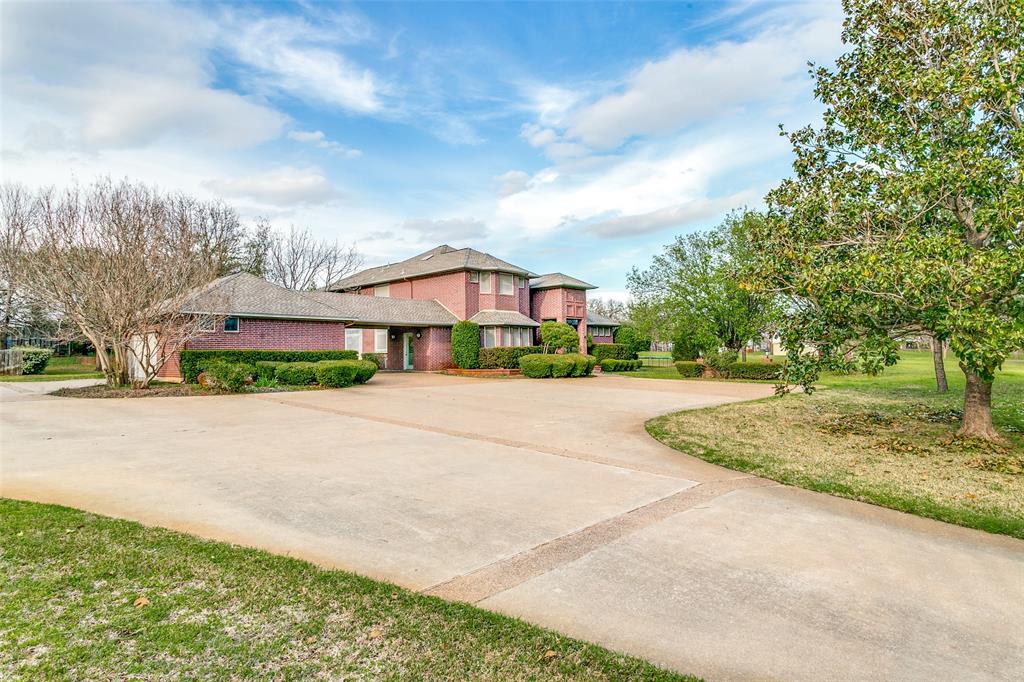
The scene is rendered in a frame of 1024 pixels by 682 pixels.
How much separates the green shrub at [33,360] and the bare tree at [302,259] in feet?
57.9

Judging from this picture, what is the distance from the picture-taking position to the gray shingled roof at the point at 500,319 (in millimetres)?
29062

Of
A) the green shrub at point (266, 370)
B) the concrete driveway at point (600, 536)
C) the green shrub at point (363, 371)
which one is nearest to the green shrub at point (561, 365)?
the green shrub at point (363, 371)

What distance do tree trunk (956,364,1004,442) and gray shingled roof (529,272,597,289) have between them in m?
26.0

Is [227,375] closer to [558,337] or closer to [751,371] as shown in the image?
[558,337]

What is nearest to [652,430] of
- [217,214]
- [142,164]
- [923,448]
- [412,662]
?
[923,448]

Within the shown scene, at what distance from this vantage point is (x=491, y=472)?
7141 millimetres

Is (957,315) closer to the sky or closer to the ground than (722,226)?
closer to the ground

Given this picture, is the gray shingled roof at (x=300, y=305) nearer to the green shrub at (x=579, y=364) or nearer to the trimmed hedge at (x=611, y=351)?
the green shrub at (x=579, y=364)

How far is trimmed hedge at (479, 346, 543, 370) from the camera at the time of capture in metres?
27.7

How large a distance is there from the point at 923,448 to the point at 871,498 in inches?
133

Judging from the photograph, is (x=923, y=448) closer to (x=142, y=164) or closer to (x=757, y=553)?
(x=757, y=553)

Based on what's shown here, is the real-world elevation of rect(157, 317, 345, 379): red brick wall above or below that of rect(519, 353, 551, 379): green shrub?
above

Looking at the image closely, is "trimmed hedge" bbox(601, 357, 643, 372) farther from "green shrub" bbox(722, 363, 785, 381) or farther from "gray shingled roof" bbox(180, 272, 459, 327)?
"gray shingled roof" bbox(180, 272, 459, 327)

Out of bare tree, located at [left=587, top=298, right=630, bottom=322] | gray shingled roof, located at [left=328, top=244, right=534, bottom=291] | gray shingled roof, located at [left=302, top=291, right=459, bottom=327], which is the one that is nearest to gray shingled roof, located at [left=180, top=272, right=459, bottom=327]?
gray shingled roof, located at [left=302, top=291, right=459, bottom=327]
